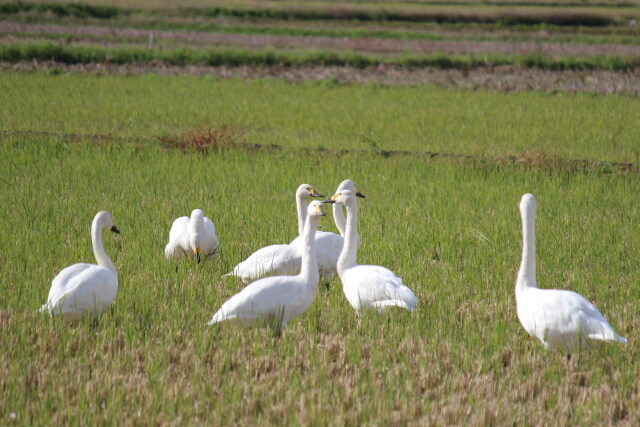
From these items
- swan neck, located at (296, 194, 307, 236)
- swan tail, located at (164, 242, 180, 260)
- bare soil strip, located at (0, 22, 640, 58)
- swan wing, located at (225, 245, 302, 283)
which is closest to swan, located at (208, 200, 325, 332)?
swan wing, located at (225, 245, 302, 283)

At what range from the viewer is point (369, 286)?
620 cm

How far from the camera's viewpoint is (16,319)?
601 cm

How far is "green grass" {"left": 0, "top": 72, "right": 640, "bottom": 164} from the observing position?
15.6 meters

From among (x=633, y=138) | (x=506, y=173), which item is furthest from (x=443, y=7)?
(x=506, y=173)

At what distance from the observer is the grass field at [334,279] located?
4.89m

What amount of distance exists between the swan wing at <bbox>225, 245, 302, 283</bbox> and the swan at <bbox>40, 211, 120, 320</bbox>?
1.43 meters

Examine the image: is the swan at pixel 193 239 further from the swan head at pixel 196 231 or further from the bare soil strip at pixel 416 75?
the bare soil strip at pixel 416 75

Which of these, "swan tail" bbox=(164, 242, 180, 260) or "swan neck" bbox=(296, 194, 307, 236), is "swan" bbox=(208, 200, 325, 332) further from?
"swan tail" bbox=(164, 242, 180, 260)

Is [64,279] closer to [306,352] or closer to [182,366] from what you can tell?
[182,366]

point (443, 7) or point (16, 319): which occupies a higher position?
point (443, 7)

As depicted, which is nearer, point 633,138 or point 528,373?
point 528,373

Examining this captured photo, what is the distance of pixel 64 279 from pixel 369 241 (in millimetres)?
3913

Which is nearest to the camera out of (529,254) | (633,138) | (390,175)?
(529,254)

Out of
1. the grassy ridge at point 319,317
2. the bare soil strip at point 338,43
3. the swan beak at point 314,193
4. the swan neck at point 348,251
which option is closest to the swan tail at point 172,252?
the grassy ridge at point 319,317
